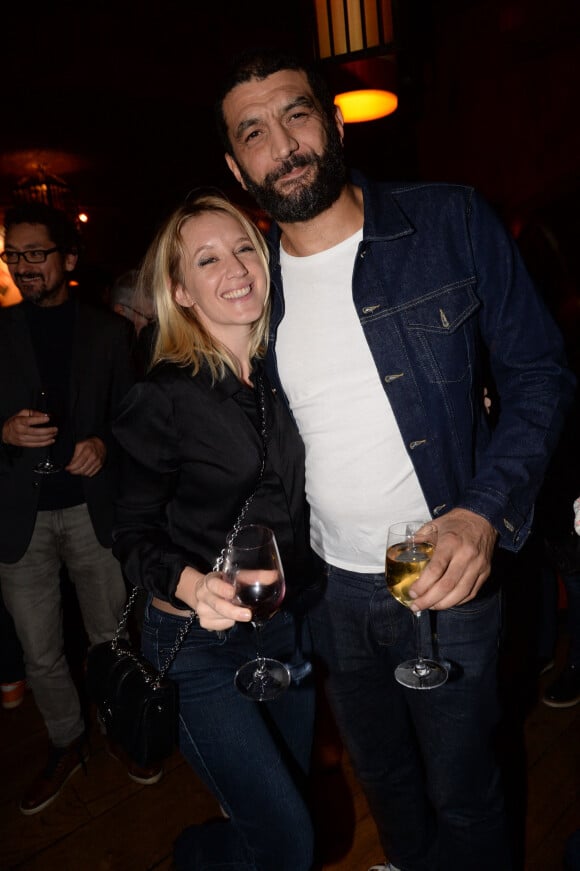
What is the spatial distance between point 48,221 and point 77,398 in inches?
32.4

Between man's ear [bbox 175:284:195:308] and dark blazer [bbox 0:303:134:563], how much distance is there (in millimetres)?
1014

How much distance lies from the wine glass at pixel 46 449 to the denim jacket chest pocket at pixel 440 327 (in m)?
1.51

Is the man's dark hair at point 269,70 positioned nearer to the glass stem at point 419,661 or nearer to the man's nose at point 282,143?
the man's nose at point 282,143

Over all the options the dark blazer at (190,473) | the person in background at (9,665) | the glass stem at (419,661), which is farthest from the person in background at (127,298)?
A: the glass stem at (419,661)

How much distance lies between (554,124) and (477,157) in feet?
2.85

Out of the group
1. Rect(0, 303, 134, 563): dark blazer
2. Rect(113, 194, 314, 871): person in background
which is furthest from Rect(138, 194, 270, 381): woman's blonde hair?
Rect(0, 303, 134, 563): dark blazer

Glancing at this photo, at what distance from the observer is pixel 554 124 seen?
12.7ft

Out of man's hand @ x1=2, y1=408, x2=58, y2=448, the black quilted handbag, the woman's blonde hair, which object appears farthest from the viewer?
man's hand @ x1=2, y1=408, x2=58, y2=448

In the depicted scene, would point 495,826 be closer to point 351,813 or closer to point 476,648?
point 476,648

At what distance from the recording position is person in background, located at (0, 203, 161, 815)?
8.23 feet

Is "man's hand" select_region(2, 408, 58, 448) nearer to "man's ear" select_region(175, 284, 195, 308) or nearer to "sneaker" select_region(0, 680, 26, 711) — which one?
"man's ear" select_region(175, 284, 195, 308)

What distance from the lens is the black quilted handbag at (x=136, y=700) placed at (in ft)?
4.60

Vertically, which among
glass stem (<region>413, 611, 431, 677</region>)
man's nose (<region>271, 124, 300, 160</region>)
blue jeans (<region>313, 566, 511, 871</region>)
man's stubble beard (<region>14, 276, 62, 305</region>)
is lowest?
blue jeans (<region>313, 566, 511, 871</region>)

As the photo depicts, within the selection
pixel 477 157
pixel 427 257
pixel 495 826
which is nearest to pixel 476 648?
pixel 495 826
